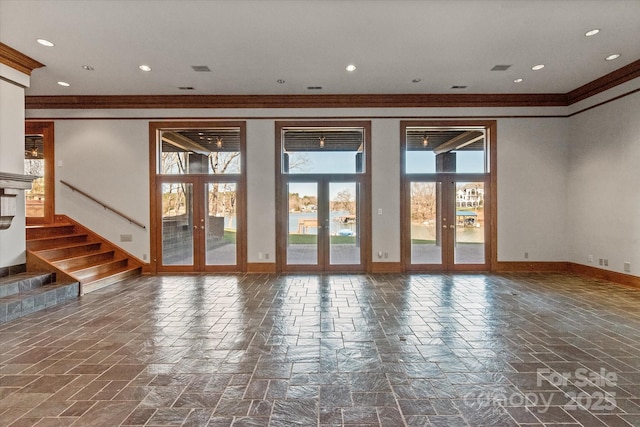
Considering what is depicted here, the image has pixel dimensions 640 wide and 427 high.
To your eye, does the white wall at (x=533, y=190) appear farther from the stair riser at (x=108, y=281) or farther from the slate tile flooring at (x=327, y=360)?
the stair riser at (x=108, y=281)

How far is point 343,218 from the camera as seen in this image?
7070mm

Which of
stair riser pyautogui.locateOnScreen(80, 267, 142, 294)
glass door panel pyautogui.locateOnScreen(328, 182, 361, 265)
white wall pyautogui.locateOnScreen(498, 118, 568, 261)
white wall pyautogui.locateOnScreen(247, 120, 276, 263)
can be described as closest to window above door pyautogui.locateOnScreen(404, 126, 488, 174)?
white wall pyautogui.locateOnScreen(498, 118, 568, 261)

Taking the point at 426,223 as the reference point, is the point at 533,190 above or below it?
above

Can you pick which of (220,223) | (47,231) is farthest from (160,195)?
(47,231)

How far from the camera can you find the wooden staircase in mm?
5338

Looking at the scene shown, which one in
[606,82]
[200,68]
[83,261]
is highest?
[200,68]

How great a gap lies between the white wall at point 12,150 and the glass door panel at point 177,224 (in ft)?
7.51

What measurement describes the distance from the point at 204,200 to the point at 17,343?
4.10m

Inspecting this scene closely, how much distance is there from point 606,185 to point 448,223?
2.84 meters

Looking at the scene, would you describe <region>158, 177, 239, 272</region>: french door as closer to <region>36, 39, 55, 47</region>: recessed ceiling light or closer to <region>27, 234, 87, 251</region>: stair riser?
<region>27, 234, 87, 251</region>: stair riser

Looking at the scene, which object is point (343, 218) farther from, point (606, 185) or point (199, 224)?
point (606, 185)

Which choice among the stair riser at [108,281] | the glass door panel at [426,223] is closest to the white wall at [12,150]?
the stair riser at [108,281]

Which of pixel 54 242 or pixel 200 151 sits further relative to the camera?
pixel 200 151

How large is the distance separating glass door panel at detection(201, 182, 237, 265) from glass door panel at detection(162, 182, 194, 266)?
0.36 m
